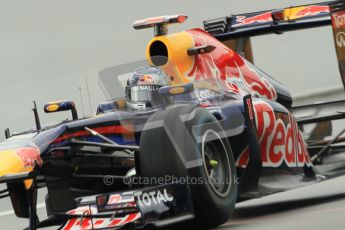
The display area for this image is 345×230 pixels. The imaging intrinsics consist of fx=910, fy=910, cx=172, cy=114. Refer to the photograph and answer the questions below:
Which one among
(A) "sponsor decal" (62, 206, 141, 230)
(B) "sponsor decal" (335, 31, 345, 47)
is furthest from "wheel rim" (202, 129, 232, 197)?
(B) "sponsor decal" (335, 31, 345, 47)

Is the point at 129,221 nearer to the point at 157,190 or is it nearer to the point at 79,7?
the point at 157,190

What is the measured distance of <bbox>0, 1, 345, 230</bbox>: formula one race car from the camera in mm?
6387

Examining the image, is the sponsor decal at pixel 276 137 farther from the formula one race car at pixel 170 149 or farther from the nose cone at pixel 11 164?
the nose cone at pixel 11 164

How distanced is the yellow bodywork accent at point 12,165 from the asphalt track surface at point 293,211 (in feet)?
5.08

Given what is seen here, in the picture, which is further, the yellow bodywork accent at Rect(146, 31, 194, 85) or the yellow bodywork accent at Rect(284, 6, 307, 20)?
the yellow bodywork accent at Rect(284, 6, 307, 20)

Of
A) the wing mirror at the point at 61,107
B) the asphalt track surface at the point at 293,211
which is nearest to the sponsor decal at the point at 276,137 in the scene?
the asphalt track surface at the point at 293,211

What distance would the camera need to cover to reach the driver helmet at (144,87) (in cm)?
748

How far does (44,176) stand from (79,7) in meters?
6.89

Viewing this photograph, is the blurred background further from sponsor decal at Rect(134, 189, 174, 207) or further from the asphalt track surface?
sponsor decal at Rect(134, 189, 174, 207)

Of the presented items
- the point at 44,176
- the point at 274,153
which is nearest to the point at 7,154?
the point at 44,176

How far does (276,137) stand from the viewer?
7.75 m

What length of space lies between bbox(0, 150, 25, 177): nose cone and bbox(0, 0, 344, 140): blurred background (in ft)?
19.0

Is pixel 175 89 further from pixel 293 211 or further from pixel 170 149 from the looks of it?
pixel 293 211

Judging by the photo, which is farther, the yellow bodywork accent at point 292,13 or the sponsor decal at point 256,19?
the sponsor decal at point 256,19
